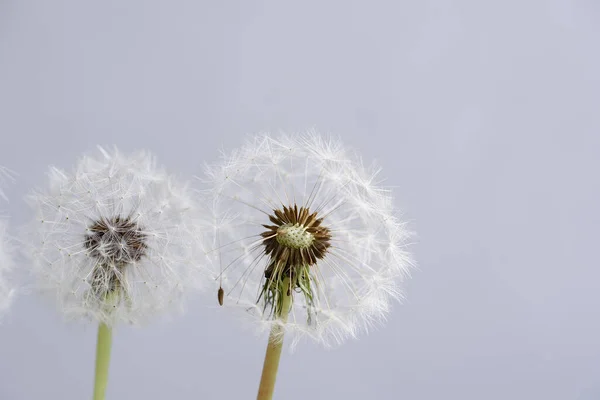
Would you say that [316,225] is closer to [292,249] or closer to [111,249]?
[292,249]

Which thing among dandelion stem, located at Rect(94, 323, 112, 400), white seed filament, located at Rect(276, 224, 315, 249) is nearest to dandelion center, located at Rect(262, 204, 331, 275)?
white seed filament, located at Rect(276, 224, 315, 249)

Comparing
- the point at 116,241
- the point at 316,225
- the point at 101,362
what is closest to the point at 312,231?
the point at 316,225

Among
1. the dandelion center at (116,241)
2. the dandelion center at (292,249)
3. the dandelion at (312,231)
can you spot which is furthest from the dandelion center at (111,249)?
the dandelion center at (292,249)

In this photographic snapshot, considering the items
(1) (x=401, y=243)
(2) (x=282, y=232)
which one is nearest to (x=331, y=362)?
(1) (x=401, y=243)

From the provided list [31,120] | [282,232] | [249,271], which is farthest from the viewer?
[31,120]

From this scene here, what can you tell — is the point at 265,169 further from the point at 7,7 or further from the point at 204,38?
the point at 7,7
